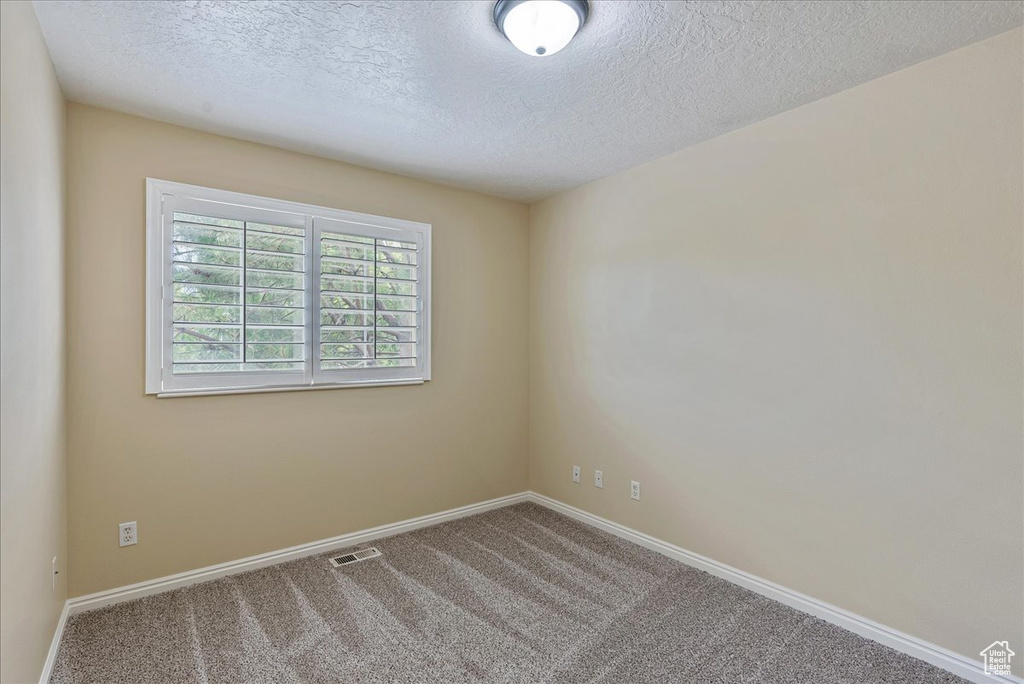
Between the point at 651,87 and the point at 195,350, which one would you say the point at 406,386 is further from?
the point at 651,87

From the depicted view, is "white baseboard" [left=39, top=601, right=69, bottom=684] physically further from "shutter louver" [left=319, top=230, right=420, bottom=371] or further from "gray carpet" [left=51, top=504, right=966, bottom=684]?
"shutter louver" [left=319, top=230, right=420, bottom=371]

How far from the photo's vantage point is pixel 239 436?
2816 millimetres

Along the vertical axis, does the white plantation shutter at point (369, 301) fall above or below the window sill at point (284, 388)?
above

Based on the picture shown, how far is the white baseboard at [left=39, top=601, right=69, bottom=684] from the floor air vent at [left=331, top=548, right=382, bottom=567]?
1184 mm

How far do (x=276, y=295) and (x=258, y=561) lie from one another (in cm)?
A: 152

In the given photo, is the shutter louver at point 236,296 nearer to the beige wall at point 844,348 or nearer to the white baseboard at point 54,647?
the white baseboard at point 54,647

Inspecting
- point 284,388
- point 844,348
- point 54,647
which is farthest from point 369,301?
point 844,348

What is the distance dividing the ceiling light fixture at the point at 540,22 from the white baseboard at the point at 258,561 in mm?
2905

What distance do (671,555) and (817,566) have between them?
2.72 feet

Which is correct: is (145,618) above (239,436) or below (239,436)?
below

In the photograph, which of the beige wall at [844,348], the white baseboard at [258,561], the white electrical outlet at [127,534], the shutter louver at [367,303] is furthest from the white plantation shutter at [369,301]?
the beige wall at [844,348]

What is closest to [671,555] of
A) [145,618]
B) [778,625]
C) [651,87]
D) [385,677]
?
[778,625]

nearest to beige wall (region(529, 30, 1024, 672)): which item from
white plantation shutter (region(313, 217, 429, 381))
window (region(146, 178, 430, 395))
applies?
white plantation shutter (region(313, 217, 429, 381))

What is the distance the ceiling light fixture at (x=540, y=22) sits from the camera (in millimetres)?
1654
